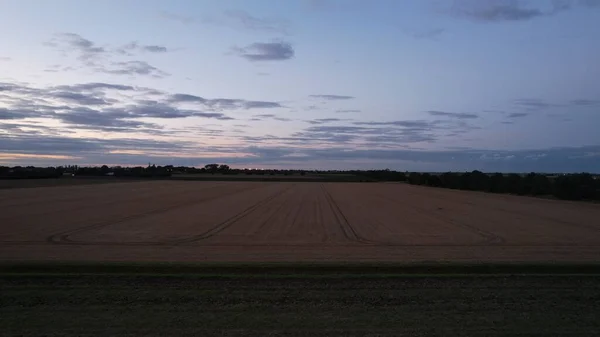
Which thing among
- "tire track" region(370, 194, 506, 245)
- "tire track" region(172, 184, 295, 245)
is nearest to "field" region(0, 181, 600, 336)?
"tire track" region(172, 184, 295, 245)

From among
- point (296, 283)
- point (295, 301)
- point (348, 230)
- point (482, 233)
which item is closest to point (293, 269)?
point (296, 283)

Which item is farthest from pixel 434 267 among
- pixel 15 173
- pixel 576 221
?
pixel 15 173

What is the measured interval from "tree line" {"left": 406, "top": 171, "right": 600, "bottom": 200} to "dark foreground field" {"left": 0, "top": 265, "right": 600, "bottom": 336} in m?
49.2

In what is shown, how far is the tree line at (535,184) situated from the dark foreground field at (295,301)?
49.2 m

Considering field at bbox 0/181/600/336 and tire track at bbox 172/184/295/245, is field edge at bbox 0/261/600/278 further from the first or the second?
tire track at bbox 172/184/295/245

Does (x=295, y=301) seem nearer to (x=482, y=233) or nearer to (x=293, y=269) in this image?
(x=293, y=269)

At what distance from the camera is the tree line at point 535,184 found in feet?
192

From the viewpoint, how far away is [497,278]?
40.9 ft

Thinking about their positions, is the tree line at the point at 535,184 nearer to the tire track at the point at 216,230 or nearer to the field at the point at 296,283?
the tire track at the point at 216,230

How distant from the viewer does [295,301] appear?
10352mm

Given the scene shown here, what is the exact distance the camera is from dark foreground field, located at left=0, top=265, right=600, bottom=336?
8.70m

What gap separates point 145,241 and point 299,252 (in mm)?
6220

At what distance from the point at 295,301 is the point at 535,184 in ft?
213

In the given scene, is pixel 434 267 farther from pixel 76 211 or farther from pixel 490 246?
pixel 76 211
